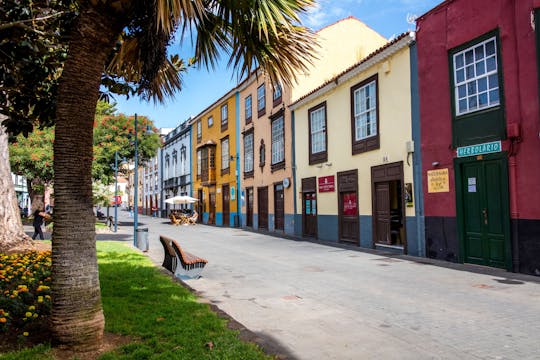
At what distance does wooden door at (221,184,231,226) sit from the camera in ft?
106

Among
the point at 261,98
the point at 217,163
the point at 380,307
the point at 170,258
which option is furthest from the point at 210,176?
the point at 380,307

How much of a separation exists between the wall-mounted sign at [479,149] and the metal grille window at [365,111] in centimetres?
428

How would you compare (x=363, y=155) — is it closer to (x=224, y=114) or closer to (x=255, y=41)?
(x=255, y=41)

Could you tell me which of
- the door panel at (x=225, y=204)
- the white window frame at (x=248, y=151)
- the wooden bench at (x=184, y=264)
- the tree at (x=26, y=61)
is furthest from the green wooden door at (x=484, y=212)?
the door panel at (x=225, y=204)

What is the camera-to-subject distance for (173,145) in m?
49.1

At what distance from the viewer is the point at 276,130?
2409 cm

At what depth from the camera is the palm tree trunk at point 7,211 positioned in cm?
1182

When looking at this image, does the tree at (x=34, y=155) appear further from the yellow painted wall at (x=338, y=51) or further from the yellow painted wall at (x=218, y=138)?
the yellow painted wall at (x=338, y=51)

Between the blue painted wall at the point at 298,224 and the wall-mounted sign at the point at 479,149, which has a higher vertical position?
the wall-mounted sign at the point at 479,149

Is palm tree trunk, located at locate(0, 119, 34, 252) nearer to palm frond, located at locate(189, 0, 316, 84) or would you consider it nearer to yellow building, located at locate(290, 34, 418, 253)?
palm frond, located at locate(189, 0, 316, 84)

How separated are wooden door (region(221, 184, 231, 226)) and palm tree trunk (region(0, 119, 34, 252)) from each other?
20182 mm

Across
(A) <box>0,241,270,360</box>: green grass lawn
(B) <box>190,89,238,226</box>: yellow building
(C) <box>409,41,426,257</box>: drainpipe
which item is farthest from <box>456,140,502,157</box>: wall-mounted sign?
(B) <box>190,89,238,226</box>: yellow building

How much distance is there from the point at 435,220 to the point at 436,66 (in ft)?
13.5

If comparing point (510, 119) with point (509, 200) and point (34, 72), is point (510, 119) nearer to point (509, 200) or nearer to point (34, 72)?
point (509, 200)
